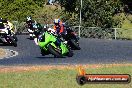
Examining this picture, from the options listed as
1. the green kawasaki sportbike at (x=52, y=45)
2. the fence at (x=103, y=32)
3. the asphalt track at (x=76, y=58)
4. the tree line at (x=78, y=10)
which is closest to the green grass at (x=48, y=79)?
the asphalt track at (x=76, y=58)

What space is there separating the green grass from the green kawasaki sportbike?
5.84m

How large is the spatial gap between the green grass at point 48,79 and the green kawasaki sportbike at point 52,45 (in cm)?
584

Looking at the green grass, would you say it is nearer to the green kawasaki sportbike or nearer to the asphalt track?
the asphalt track

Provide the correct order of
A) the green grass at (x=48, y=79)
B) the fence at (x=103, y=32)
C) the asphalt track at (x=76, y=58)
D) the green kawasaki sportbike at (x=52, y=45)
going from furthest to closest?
the fence at (x=103, y=32) → the green kawasaki sportbike at (x=52, y=45) → the asphalt track at (x=76, y=58) → the green grass at (x=48, y=79)

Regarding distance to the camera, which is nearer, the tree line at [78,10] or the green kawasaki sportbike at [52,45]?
the green kawasaki sportbike at [52,45]

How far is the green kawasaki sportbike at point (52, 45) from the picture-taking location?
21.5 metres

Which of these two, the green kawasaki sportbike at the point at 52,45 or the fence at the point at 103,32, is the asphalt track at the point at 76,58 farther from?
the fence at the point at 103,32

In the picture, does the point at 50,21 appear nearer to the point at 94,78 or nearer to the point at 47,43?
the point at 47,43

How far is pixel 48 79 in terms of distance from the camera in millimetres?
13086

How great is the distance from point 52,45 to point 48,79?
8.79m

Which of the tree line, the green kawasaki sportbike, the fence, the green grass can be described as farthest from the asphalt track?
the tree line

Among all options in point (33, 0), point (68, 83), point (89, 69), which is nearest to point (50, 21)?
point (33, 0)

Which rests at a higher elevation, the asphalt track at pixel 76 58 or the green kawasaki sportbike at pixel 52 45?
the green kawasaki sportbike at pixel 52 45

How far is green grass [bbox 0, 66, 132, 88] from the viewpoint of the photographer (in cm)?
1162
